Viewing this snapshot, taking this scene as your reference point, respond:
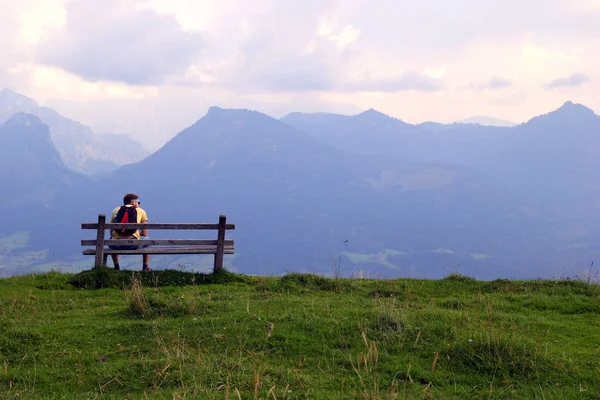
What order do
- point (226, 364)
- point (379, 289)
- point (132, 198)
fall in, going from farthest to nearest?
point (132, 198) < point (379, 289) < point (226, 364)

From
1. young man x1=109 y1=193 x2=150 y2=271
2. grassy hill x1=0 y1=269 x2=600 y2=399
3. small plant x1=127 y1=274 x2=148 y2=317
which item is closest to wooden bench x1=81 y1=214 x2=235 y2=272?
young man x1=109 y1=193 x2=150 y2=271

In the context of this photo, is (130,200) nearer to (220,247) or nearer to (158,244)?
(158,244)

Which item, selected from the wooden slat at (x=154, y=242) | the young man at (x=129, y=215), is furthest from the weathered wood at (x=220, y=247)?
the young man at (x=129, y=215)

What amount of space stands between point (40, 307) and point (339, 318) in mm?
6502

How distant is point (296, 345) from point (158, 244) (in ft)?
28.6

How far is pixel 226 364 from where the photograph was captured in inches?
291

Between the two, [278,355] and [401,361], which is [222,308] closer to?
[278,355]

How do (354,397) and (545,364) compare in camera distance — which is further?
(545,364)

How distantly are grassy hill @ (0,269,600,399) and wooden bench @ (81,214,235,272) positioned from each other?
2.02 meters

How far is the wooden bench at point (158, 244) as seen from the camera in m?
15.5

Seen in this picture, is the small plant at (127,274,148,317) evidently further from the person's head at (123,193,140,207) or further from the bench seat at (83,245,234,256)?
the person's head at (123,193,140,207)

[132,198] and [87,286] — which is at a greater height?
[132,198]

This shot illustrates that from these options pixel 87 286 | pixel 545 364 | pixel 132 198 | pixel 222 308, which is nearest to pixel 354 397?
pixel 545 364

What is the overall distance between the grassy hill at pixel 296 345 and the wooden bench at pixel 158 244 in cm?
202
